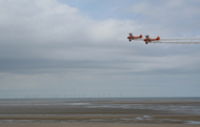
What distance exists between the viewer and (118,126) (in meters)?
27.8

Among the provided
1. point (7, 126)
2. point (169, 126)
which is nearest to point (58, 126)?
point (7, 126)

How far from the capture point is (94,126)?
2789cm

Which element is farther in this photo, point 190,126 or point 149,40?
point 149,40

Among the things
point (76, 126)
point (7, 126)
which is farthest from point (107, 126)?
point (7, 126)

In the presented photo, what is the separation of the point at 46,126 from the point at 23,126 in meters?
3.50

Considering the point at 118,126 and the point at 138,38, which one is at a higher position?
the point at 138,38

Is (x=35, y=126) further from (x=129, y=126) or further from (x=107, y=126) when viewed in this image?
(x=129, y=126)

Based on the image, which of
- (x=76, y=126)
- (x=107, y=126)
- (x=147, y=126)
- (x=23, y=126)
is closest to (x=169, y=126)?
(x=147, y=126)

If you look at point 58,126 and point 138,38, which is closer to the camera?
point 58,126

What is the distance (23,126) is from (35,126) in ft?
5.87

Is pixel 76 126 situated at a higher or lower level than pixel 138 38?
lower

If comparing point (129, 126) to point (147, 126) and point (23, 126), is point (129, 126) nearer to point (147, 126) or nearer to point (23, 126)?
point (147, 126)

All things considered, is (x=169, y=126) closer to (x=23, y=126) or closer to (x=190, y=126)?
(x=190, y=126)

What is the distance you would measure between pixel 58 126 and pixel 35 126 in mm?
3261
